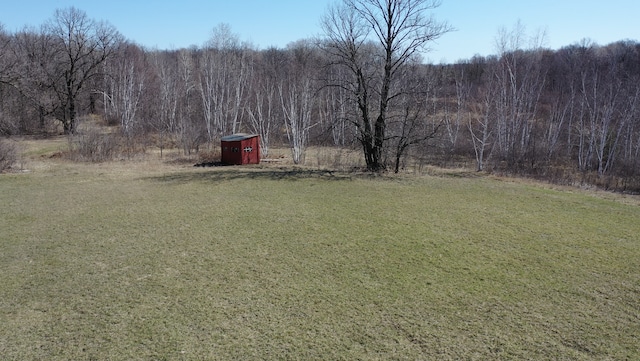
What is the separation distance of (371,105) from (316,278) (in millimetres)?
12920

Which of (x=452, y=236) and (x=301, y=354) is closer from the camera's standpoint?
(x=301, y=354)

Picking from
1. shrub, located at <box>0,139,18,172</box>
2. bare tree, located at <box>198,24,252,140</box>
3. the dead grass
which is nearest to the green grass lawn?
the dead grass

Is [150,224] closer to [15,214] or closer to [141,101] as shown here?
[15,214]

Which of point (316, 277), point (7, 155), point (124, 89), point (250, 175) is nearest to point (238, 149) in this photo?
point (250, 175)

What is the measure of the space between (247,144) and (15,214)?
10911 mm

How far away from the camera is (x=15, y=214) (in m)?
Answer: 10.0

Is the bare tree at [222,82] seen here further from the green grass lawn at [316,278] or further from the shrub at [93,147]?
the green grass lawn at [316,278]

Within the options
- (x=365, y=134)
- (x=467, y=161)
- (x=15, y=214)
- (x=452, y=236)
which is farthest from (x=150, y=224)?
(x=467, y=161)

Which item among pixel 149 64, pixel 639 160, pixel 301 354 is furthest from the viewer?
pixel 149 64

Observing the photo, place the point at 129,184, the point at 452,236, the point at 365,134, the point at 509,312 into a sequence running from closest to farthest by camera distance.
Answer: the point at 509,312, the point at 452,236, the point at 129,184, the point at 365,134

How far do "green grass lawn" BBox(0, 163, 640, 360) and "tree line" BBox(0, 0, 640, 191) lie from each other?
732 centimetres

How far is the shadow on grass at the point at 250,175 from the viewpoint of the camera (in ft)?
51.3

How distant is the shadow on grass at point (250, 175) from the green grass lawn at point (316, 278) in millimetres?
3417

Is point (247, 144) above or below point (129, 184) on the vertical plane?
above
